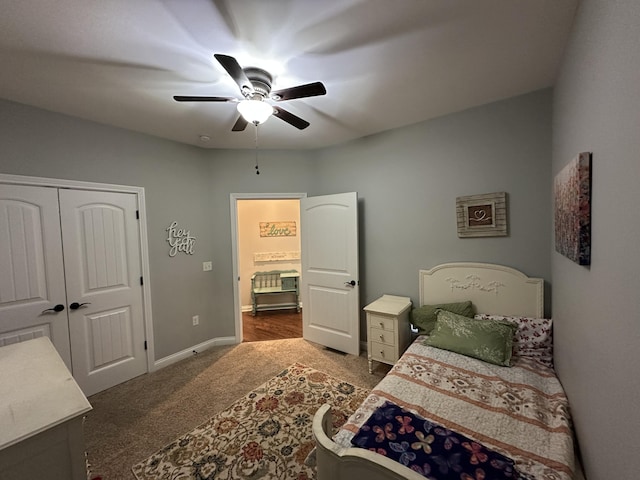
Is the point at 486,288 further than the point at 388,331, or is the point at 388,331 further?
the point at 388,331

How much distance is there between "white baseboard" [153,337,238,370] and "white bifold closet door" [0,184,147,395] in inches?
7.0

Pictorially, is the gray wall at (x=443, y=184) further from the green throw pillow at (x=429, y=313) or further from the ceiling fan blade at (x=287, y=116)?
the ceiling fan blade at (x=287, y=116)

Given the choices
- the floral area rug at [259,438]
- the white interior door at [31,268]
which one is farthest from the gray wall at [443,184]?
the white interior door at [31,268]

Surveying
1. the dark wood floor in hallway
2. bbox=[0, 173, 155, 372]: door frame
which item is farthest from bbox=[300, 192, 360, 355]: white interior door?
bbox=[0, 173, 155, 372]: door frame

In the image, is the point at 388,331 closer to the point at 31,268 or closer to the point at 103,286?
the point at 103,286

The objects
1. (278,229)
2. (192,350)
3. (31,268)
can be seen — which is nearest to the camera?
→ (31,268)

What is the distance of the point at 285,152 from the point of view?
3471 mm

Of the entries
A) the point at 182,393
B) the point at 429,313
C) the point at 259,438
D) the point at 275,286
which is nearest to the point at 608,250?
the point at 429,313

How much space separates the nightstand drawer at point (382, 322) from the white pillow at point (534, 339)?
0.97 meters

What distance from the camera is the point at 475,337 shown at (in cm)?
205

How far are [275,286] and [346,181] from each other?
2.72 meters

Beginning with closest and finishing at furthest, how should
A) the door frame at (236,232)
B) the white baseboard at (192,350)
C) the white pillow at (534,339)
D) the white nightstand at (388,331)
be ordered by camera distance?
the white pillow at (534,339) → the white nightstand at (388,331) → the white baseboard at (192,350) → the door frame at (236,232)

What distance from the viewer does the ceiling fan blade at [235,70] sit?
1278 mm

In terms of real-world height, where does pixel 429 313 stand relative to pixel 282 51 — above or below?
below
